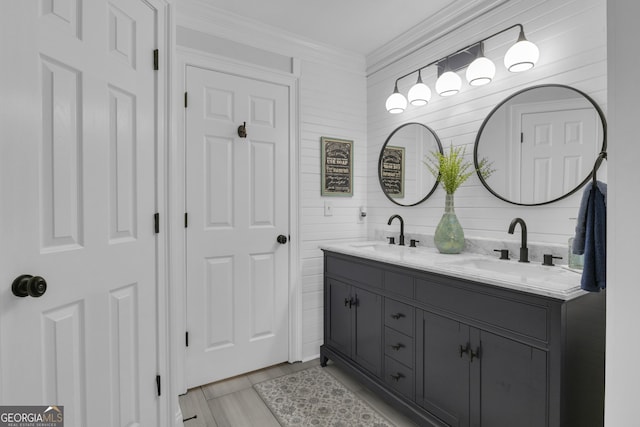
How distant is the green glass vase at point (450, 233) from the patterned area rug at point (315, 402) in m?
1.09

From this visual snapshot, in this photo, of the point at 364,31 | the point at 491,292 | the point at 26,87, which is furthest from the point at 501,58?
the point at 26,87

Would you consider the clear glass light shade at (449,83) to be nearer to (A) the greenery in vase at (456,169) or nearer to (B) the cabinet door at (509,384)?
(A) the greenery in vase at (456,169)

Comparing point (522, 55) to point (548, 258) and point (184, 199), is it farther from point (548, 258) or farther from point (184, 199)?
point (184, 199)

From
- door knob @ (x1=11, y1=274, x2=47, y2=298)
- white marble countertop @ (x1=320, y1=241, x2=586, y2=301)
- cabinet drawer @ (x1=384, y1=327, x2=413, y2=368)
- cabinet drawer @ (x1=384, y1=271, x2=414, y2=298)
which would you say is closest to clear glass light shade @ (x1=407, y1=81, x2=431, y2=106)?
white marble countertop @ (x1=320, y1=241, x2=586, y2=301)

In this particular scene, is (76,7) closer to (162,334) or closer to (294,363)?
(162,334)

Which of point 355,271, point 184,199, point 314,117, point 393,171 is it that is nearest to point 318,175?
point 314,117

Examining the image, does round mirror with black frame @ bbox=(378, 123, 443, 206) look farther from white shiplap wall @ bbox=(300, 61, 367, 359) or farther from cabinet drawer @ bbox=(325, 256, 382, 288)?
cabinet drawer @ bbox=(325, 256, 382, 288)

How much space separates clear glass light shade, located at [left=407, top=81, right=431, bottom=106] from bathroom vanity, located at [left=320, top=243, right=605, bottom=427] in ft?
3.58

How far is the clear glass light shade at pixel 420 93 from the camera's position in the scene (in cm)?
239

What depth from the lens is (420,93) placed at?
7.87 feet

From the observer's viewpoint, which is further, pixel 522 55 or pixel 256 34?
pixel 256 34

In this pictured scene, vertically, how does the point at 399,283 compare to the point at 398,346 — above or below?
above

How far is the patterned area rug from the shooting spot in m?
1.92

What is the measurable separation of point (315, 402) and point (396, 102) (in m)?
2.20
